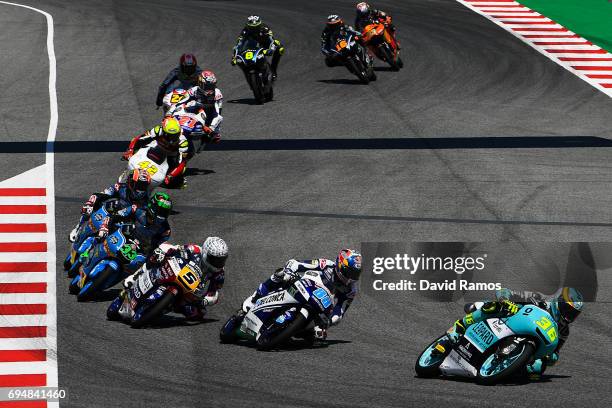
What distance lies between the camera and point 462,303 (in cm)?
1927

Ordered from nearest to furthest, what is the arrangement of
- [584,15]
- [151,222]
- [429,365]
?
[429,365] → [151,222] → [584,15]

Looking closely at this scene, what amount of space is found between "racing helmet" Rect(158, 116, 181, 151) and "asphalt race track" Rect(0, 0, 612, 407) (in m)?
1.51

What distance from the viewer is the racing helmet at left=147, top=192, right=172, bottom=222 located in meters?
18.6

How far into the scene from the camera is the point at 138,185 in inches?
766

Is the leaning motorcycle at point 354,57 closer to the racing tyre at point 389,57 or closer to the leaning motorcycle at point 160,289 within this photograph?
the racing tyre at point 389,57

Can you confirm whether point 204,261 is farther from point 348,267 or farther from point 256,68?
point 256,68

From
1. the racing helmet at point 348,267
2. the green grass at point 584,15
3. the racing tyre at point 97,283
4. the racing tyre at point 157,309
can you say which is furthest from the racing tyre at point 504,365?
the green grass at point 584,15

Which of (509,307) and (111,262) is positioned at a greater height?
(509,307)

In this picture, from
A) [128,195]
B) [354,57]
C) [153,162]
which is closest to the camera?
[128,195]

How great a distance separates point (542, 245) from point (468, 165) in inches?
212

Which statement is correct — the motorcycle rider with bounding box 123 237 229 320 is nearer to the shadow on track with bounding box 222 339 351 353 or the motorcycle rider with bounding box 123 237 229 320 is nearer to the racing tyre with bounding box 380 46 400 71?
the shadow on track with bounding box 222 339 351 353

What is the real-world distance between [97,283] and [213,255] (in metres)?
2.40

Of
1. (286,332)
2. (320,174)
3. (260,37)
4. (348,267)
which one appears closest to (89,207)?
(286,332)

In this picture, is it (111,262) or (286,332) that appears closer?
(286,332)
